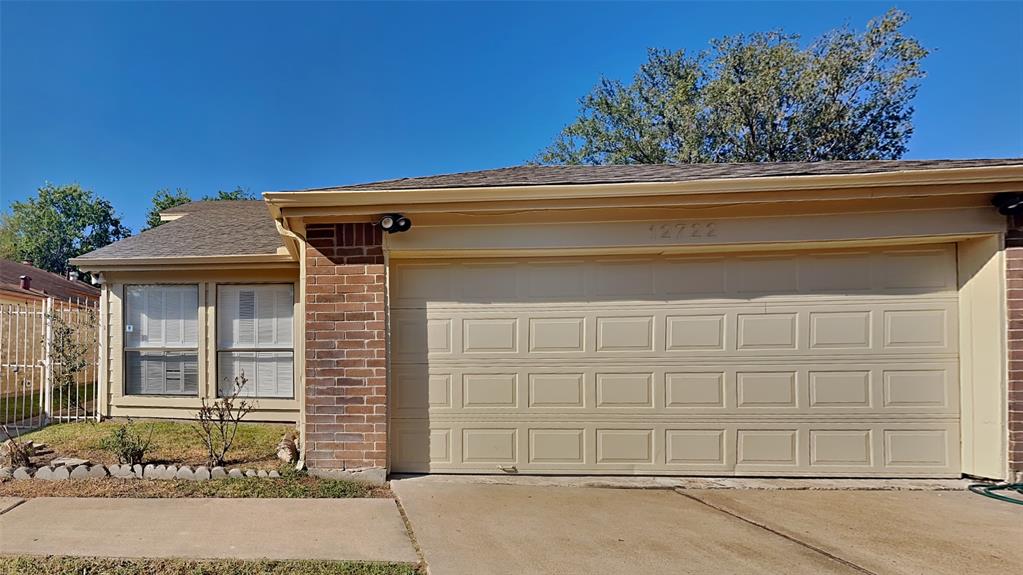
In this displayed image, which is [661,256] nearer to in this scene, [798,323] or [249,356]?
[798,323]

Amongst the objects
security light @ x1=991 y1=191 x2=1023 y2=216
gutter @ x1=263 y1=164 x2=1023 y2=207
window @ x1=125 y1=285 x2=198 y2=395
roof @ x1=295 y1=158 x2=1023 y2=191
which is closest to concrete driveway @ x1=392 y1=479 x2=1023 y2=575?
security light @ x1=991 y1=191 x2=1023 y2=216

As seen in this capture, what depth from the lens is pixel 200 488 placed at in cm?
403

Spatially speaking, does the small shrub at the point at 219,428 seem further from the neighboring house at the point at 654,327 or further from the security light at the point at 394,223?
the security light at the point at 394,223

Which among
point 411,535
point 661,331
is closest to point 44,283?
point 411,535

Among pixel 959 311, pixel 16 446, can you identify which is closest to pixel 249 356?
pixel 16 446

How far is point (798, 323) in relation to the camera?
173 inches

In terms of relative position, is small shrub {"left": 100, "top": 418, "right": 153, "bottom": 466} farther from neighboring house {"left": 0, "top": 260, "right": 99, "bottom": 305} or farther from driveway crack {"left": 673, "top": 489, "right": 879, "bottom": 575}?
neighboring house {"left": 0, "top": 260, "right": 99, "bottom": 305}

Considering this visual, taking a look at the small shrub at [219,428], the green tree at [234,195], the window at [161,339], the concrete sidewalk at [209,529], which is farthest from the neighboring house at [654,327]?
the green tree at [234,195]

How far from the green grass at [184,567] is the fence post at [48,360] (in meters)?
5.40

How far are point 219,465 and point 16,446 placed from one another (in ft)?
6.75

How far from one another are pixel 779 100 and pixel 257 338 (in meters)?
17.4

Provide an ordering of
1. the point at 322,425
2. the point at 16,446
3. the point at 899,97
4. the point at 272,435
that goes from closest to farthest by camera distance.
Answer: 1. the point at 322,425
2. the point at 16,446
3. the point at 272,435
4. the point at 899,97

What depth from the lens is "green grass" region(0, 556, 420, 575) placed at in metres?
2.71

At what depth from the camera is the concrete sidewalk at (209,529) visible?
116 inches
